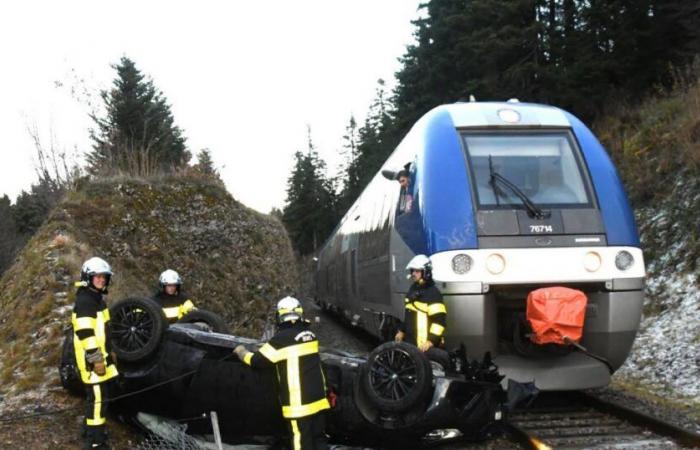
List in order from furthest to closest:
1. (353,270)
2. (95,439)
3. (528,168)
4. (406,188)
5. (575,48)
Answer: (575,48), (353,270), (406,188), (528,168), (95,439)

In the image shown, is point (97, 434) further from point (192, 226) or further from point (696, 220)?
point (696, 220)

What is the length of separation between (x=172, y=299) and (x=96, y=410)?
224 centimetres

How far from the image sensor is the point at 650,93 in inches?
785

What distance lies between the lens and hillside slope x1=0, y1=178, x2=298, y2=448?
286 inches

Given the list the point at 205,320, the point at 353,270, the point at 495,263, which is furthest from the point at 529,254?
the point at 353,270

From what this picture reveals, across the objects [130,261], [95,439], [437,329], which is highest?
[130,261]

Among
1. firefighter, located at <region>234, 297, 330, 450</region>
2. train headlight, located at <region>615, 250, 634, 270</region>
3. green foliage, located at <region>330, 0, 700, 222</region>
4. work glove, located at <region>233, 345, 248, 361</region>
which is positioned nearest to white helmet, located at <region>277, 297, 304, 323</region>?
firefighter, located at <region>234, 297, 330, 450</region>

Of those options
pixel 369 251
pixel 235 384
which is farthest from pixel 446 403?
pixel 369 251

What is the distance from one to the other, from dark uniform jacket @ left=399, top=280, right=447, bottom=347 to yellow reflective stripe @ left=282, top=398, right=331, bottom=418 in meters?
1.56

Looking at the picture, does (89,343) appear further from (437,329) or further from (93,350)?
(437,329)

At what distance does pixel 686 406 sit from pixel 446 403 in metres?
3.28

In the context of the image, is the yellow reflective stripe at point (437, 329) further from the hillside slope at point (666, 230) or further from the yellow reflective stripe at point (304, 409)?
the hillside slope at point (666, 230)

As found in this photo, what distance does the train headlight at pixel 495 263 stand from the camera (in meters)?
6.06

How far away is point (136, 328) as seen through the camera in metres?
5.93
